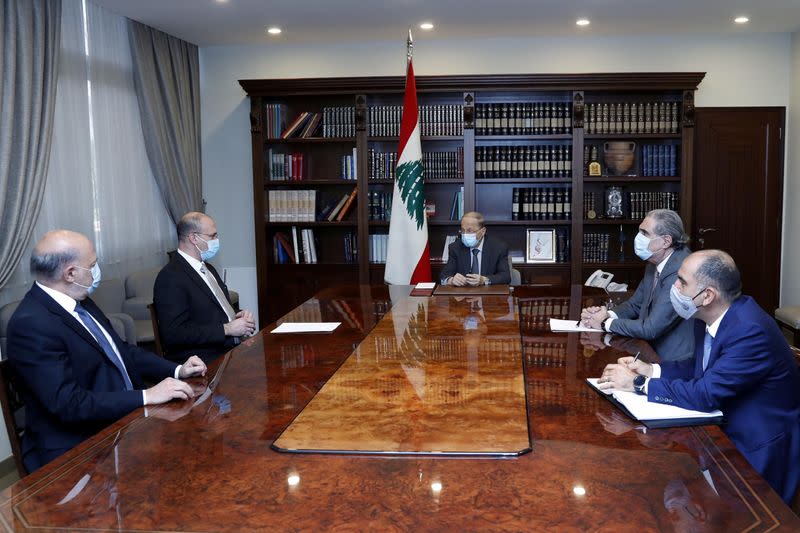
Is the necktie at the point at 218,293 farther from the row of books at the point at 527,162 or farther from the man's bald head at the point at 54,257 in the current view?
the row of books at the point at 527,162

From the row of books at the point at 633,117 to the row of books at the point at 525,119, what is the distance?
0.69ft

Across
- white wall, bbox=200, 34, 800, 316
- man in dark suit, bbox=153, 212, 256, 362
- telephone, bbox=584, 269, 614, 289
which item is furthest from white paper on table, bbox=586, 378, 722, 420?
white wall, bbox=200, 34, 800, 316

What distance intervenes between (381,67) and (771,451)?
17.5 feet

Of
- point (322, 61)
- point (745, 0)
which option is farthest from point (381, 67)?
point (745, 0)

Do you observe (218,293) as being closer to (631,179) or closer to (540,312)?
(540,312)

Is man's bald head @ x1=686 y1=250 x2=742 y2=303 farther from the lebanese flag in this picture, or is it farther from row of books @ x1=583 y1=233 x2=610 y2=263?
row of books @ x1=583 y1=233 x2=610 y2=263

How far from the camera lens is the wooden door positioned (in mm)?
6793

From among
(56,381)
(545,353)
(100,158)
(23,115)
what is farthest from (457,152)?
(56,381)

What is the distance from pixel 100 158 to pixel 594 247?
13.3 ft

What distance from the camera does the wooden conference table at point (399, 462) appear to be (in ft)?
4.90

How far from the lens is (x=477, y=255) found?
209 inches

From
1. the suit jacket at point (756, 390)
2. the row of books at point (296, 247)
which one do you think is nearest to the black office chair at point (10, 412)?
the suit jacket at point (756, 390)

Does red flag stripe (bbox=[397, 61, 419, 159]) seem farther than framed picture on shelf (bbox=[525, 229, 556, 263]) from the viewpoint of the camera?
No

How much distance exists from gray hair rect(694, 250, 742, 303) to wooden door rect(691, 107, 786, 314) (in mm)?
4631
